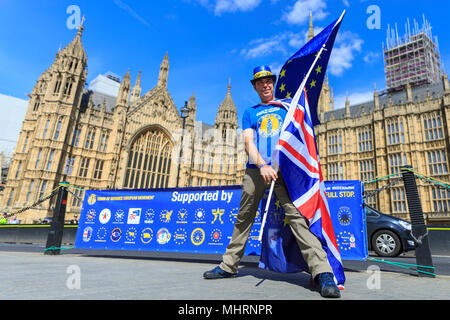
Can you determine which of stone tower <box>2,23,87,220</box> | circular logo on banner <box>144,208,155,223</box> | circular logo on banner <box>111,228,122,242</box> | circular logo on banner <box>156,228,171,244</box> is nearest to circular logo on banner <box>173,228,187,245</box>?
circular logo on banner <box>156,228,171,244</box>

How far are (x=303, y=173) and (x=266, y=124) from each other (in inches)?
29.1

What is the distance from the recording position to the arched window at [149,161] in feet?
105

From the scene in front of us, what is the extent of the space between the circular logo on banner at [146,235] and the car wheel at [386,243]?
5.74 m

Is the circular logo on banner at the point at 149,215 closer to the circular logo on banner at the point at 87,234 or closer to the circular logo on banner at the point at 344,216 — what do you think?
the circular logo on banner at the point at 87,234

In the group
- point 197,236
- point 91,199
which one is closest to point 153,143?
point 91,199

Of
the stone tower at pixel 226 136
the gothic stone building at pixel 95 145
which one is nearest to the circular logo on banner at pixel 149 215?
the gothic stone building at pixel 95 145

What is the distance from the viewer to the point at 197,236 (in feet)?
18.3

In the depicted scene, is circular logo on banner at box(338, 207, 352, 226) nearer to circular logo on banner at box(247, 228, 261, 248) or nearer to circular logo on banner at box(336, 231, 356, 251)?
circular logo on banner at box(336, 231, 356, 251)

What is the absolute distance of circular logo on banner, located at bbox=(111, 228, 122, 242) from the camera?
20.0 ft

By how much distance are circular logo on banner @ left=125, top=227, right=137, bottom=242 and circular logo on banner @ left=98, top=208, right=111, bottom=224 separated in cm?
69

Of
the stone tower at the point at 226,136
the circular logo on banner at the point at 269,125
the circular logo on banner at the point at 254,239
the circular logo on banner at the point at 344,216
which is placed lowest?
the circular logo on banner at the point at 254,239
